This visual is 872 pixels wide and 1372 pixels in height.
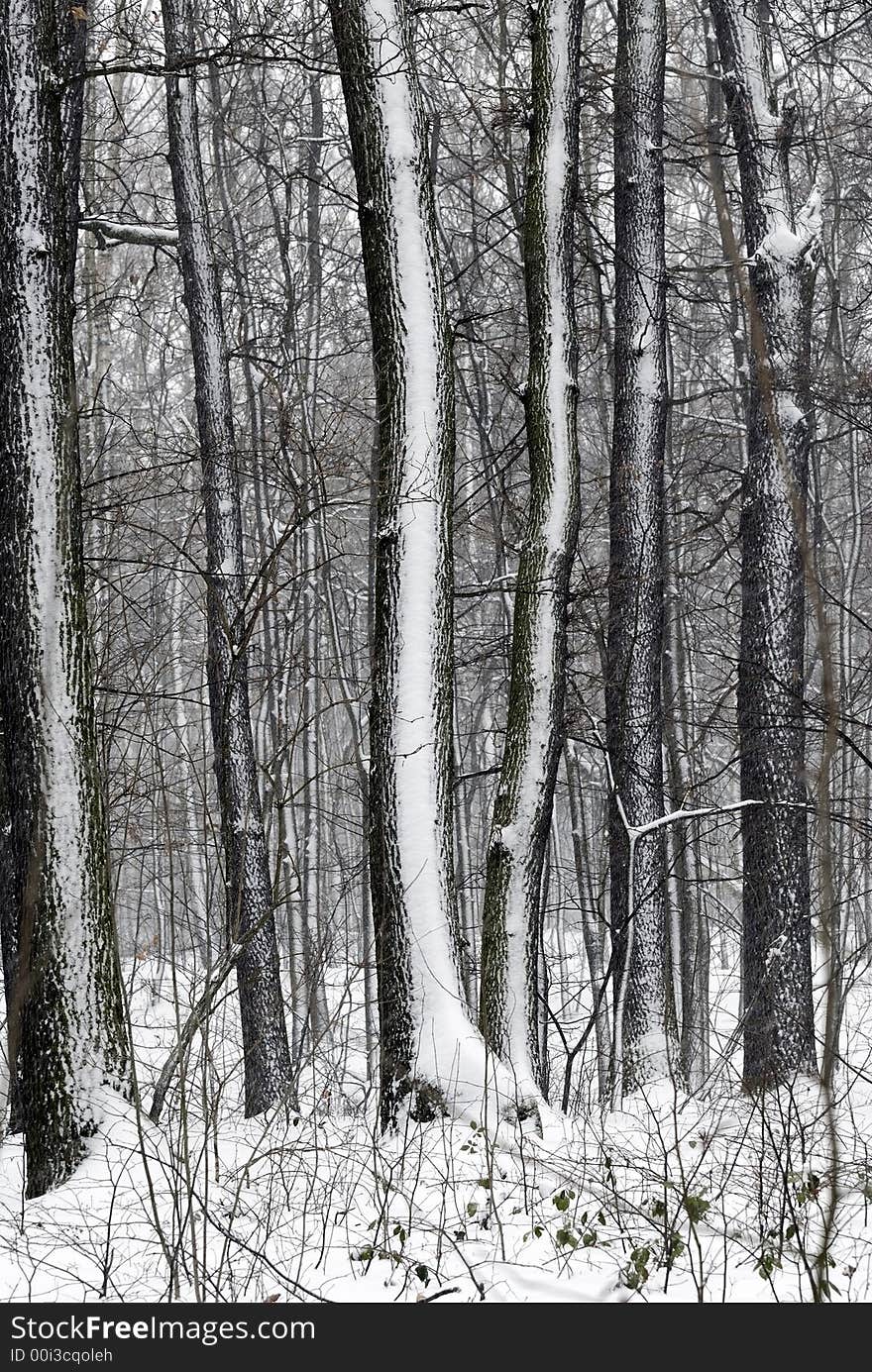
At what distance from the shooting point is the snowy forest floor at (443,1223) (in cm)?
312

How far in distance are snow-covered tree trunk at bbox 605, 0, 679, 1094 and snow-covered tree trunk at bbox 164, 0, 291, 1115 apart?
2.63 meters

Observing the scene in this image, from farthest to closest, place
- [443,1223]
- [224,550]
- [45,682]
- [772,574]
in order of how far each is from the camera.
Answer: [224,550] < [772,574] < [45,682] < [443,1223]

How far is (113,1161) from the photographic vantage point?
457cm

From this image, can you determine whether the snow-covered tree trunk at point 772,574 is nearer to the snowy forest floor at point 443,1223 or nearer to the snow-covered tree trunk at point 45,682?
the snowy forest floor at point 443,1223

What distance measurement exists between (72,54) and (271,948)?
6.11m

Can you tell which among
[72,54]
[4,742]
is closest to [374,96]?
[72,54]

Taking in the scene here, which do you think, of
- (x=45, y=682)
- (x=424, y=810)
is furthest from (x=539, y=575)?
(x=45, y=682)

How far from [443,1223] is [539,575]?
3.50 metres

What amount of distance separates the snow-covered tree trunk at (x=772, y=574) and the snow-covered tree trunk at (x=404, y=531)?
279 centimetres

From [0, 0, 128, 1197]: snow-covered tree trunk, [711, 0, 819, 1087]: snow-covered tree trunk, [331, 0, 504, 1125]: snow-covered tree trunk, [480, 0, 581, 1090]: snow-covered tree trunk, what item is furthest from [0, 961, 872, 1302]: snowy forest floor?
[711, 0, 819, 1087]: snow-covered tree trunk

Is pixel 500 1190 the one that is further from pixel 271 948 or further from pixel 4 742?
pixel 271 948

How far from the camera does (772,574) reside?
7.65 m

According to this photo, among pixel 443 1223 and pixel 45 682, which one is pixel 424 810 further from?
pixel 443 1223

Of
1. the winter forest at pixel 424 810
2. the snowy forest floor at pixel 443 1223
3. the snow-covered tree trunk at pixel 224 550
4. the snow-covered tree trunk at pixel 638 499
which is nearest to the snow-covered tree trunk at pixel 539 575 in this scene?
the winter forest at pixel 424 810
